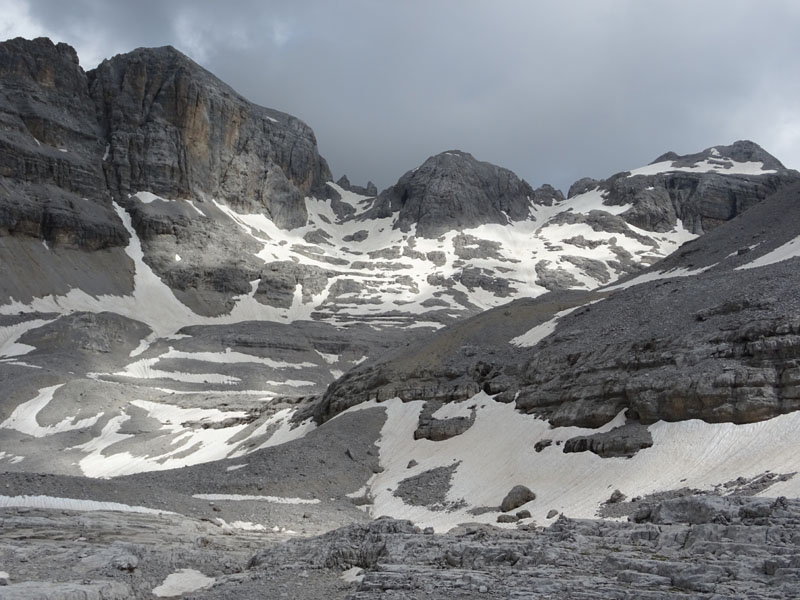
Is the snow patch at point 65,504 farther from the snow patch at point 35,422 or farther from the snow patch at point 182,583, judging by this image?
the snow patch at point 35,422

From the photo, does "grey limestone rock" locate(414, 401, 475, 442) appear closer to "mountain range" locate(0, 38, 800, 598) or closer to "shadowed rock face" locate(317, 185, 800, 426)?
"mountain range" locate(0, 38, 800, 598)

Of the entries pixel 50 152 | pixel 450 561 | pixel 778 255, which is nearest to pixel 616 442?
pixel 450 561

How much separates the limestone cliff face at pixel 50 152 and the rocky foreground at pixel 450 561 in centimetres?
12717

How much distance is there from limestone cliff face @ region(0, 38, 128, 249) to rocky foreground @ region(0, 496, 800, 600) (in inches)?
5007

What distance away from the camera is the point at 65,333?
113 metres

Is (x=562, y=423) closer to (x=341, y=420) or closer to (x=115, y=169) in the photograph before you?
(x=341, y=420)

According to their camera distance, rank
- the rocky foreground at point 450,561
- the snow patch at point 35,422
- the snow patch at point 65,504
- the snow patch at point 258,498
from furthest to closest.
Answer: the snow patch at point 35,422 < the snow patch at point 258,498 < the snow patch at point 65,504 < the rocky foreground at point 450,561

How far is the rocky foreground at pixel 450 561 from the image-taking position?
46.7 ft

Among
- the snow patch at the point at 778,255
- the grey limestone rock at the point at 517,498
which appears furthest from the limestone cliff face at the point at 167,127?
the grey limestone rock at the point at 517,498

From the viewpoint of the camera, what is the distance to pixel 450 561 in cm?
1836

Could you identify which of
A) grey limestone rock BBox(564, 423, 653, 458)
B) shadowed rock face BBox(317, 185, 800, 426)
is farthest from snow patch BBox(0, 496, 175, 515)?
shadowed rock face BBox(317, 185, 800, 426)

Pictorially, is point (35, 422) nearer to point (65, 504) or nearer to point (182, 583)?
point (65, 504)

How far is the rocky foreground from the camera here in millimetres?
14234

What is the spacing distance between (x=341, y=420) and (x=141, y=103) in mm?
151589
